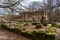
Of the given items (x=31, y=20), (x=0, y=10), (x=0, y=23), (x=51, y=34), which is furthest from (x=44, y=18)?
(x=0, y=10)

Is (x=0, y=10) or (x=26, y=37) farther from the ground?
(x=0, y=10)

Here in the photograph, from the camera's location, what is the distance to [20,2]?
1057cm

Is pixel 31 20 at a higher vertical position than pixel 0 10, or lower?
lower

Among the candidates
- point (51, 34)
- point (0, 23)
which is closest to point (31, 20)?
point (0, 23)

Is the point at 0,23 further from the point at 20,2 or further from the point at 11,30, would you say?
the point at 20,2

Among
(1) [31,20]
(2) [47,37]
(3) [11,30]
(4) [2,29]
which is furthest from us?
(1) [31,20]

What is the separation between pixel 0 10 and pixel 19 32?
264 inches

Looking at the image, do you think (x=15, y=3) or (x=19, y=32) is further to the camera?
(x=19, y=32)

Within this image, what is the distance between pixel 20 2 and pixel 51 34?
14.1 ft

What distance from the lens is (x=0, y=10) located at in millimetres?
11039

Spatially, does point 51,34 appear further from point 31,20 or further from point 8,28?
point 31,20

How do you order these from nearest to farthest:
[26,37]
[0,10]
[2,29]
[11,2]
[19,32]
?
[11,2] → [0,10] → [26,37] → [19,32] → [2,29]

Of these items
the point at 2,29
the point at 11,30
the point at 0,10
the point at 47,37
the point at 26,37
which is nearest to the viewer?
the point at 0,10

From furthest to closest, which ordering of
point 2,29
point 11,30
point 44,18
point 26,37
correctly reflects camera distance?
point 44,18, point 2,29, point 11,30, point 26,37
